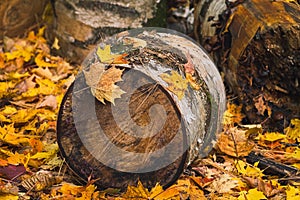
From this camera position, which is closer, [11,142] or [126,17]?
[11,142]

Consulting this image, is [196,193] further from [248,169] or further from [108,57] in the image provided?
[108,57]

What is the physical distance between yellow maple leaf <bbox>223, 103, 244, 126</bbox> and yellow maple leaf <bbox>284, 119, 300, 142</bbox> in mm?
323

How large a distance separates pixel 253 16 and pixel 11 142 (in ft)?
5.60

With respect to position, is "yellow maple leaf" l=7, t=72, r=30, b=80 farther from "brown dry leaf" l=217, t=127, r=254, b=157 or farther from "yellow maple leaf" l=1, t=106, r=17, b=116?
"brown dry leaf" l=217, t=127, r=254, b=157

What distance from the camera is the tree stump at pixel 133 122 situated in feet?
8.00

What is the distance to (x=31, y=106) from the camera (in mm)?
3424

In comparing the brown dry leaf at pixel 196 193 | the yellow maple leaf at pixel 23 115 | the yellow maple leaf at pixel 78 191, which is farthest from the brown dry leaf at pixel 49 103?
the brown dry leaf at pixel 196 193

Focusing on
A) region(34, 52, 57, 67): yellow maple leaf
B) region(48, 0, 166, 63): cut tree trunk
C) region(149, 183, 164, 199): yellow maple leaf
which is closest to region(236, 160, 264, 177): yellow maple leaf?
region(149, 183, 164, 199): yellow maple leaf

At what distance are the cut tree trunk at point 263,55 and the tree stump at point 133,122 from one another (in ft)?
2.43

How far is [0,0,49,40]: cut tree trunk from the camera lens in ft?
14.0

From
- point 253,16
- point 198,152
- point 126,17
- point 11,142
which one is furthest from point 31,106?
point 253,16

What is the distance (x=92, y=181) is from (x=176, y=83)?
66cm

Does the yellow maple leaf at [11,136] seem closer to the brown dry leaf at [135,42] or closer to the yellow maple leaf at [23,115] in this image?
the yellow maple leaf at [23,115]

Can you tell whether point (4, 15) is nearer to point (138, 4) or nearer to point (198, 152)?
point (138, 4)
